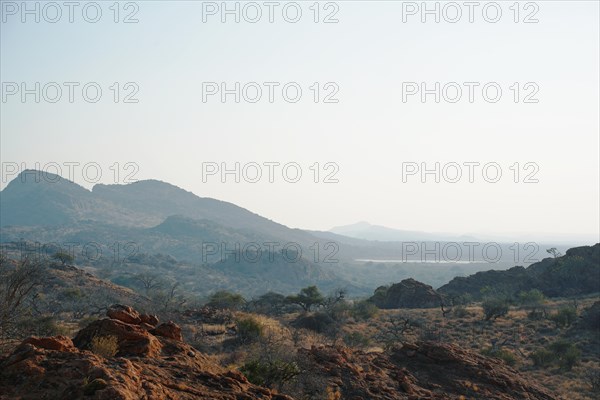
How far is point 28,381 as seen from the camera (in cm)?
856

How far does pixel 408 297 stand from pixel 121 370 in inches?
1757

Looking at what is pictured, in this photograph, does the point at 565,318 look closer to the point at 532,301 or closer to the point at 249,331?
the point at 532,301

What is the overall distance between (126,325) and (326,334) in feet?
63.2

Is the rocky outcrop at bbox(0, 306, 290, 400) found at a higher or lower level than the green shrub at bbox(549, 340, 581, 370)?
higher

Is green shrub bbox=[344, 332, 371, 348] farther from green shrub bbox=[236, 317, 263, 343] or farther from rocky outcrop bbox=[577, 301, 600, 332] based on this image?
rocky outcrop bbox=[577, 301, 600, 332]

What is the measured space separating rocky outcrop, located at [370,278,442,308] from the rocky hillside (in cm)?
482

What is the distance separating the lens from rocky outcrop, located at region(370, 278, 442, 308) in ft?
163

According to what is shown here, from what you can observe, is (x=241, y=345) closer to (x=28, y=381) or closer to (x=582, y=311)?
(x=28, y=381)

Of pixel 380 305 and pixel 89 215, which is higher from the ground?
pixel 89 215

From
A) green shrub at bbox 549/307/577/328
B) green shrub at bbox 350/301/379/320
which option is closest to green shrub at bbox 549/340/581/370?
green shrub at bbox 549/307/577/328

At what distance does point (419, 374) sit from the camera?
56.0 ft

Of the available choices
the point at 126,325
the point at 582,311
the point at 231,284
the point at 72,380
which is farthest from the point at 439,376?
the point at 231,284

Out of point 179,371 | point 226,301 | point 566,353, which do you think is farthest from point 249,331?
point 226,301

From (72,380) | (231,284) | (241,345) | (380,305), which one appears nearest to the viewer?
(72,380)
